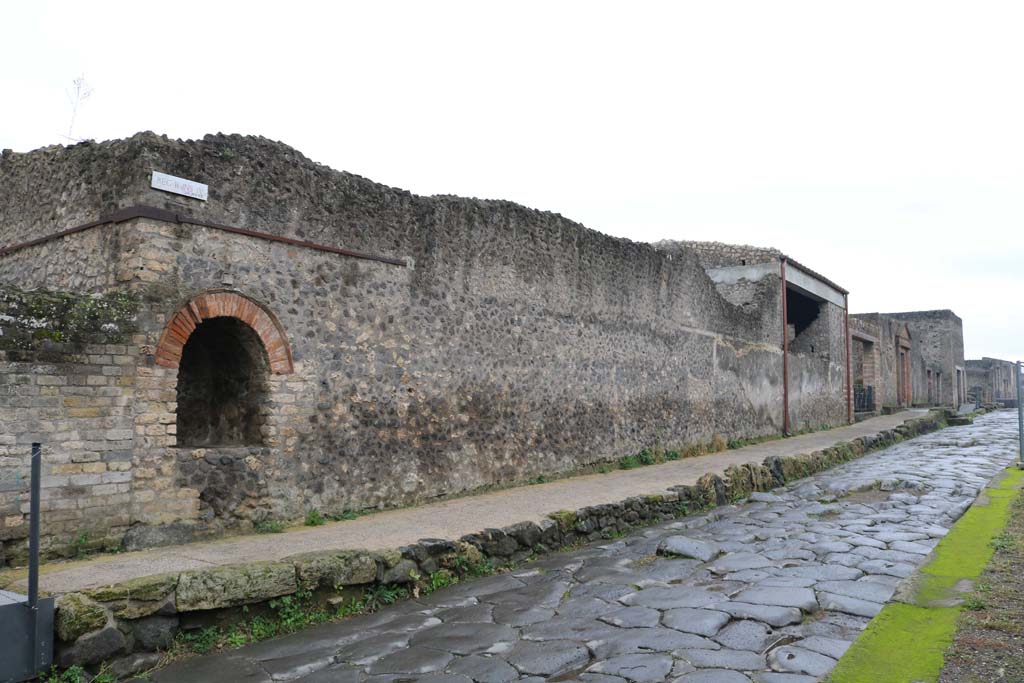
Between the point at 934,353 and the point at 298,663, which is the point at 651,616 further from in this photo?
the point at 934,353

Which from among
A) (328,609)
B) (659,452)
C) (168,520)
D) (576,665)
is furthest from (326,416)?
(659,452)

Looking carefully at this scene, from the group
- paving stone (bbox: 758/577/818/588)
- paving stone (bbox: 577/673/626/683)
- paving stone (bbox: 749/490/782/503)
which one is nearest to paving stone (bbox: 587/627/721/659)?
paving stone (bbox: 577/673/626/683)

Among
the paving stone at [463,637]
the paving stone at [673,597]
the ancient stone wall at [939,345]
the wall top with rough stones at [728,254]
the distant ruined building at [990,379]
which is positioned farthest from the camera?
the distant ruined building at [990,379]

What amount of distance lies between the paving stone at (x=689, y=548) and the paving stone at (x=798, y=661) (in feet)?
7.52

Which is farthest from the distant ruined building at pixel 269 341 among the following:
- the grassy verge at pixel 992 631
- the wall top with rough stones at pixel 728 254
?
the wall top with rough stones at pixel 728 254

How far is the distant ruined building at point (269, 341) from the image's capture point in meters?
5.60

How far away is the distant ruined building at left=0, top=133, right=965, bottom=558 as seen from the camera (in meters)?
5.60

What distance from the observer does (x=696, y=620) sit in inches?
181

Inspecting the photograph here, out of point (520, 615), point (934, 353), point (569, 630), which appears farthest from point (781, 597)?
point (934, 353)

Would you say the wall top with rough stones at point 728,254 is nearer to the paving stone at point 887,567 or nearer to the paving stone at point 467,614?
the paving stone at point 887,567

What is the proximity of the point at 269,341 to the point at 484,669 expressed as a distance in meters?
3.98

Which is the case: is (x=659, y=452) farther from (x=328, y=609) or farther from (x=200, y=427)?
(x=328, y=609)

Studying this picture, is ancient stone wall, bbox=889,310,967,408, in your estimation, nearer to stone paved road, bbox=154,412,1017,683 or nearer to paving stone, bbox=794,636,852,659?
stone paved road, bbox=154,412,1017,683

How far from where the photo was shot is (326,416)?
24.0 feet
